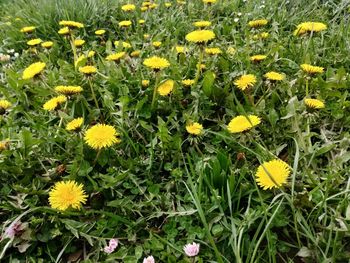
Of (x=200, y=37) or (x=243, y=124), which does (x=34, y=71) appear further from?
(x=243, y=124)

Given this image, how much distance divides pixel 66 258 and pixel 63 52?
5.32 ft

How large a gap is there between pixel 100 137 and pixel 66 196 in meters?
0.24

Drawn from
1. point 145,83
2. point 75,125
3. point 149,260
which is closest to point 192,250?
point 149,260

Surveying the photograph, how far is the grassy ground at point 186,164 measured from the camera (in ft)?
4.47

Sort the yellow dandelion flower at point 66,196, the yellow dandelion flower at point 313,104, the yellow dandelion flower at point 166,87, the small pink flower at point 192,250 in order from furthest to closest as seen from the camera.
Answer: the yellow dandelion flower at point 166,87
the yellow dandelion flower at point 313,104
the yellow dandelion flower at point 66,196
the small pink flower at point 192,250

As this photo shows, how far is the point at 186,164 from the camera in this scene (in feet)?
5.34

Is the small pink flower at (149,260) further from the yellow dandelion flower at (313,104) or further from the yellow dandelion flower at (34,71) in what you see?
the yellow dandelion flower at (34,71)

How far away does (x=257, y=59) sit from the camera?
76.9 inches

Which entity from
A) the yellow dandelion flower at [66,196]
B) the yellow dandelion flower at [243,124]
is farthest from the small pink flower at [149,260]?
the yellow dandelion flower at [243,124]

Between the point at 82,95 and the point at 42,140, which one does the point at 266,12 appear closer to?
the point at 82,95

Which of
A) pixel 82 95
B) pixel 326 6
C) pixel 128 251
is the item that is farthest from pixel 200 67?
pixel 326 6

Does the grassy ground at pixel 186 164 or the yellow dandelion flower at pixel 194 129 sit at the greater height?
the yellow dandelion flower at pixel 194 129

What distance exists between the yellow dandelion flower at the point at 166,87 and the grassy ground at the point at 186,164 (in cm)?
4

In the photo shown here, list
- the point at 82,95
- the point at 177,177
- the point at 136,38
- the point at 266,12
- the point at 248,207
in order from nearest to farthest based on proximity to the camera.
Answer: the point at 248,207, the point at 177,177, the point at 82,95, the point at 136,38, the point at 266,12
